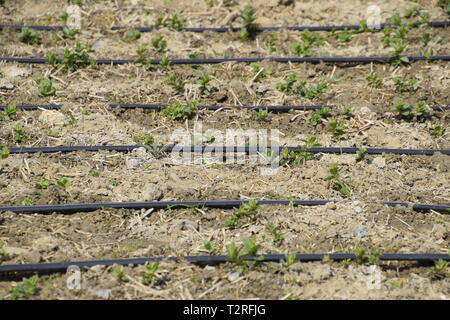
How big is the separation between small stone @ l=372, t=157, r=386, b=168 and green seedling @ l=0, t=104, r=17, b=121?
3.30 metres

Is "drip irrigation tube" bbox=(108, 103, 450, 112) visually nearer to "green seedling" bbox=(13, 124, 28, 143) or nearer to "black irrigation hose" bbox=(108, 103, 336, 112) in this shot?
"black irrigation hose" bbox=(108, 103, 336, 112)

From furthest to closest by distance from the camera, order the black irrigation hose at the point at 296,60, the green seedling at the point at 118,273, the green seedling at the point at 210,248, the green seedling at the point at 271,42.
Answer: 1. the green seedling at the point at 271,42
2. the black irrigation hose at the point at 296,60
3. the green seedling at the point at 210,248
4. the green seedling at the point at 118,273

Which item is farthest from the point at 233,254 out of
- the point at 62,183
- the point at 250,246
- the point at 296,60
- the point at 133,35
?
the point at 133,35

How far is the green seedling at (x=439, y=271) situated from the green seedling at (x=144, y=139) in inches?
101

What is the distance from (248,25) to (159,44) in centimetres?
103

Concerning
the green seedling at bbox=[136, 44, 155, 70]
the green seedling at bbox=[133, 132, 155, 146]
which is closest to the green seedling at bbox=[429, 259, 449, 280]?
the green seedling at bbox=[133, 132, 155, 146]

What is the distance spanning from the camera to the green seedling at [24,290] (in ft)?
13.1

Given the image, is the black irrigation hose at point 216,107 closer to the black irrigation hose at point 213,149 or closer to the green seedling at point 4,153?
the black irrigation hose at point 213,149

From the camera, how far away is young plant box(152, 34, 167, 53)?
21.1 ft

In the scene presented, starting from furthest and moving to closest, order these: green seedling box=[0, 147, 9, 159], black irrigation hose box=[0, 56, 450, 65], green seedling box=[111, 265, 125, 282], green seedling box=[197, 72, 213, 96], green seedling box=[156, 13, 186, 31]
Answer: green seedling box=[156, 13, 186, 31] < black irrigation hose box=[0, 56, 450, 65] < green seedling box=[197, 72, 213, 96] < green seedling box=[0, 147, 9, 159] < green seedling box=[111, 265, 125, 282]

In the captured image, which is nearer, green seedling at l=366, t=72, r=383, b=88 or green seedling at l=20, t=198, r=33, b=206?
green seedling at l=20, t=198, r=33, b=206

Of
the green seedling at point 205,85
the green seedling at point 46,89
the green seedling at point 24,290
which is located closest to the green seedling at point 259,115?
the green seedling at point 205,85

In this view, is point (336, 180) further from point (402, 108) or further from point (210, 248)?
point (210, 248)

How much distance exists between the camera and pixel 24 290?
13.2 feet
